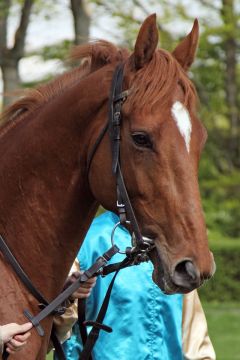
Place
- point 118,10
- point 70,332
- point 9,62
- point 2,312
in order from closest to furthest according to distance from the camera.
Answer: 1. point 2,312
2. point 70,332
3. point 9,62
4. point 118,10

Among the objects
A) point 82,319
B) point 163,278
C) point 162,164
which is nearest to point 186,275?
point 163,278

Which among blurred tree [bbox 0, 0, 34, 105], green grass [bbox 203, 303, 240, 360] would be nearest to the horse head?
green grass [bbox 203, 303, 240, 360]

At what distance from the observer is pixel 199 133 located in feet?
10.9

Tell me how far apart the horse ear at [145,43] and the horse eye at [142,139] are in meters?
0.32

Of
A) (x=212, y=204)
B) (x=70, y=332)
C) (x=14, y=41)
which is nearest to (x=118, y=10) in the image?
(x=14, y=41)

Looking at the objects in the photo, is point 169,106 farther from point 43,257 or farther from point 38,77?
point 38,77

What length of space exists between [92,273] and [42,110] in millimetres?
742

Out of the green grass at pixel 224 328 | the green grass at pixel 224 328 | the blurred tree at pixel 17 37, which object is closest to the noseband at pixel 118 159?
the green grass at pixel 224 328

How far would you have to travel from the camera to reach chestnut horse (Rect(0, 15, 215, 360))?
3.16 m

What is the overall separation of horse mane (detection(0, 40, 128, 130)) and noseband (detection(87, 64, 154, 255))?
0.67 ft

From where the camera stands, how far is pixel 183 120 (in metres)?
3.24

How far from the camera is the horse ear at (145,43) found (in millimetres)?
3314

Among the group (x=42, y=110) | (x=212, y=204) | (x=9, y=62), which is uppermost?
(x=42, y=110)

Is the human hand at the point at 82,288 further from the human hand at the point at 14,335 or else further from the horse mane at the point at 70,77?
the horse mane at the point at 70,77
